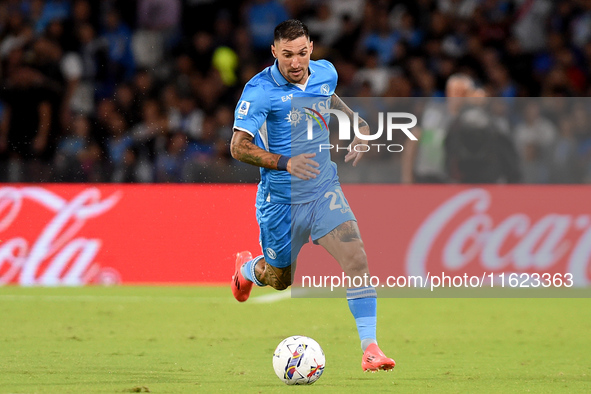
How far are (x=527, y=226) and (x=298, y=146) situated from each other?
18.8 feet

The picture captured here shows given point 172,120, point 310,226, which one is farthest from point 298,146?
point 172,120

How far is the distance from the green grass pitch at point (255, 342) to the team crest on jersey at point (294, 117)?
1.74m

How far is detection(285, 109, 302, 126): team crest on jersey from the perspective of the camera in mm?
6984

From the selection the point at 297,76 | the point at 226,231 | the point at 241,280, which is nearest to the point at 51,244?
the point at 226,231

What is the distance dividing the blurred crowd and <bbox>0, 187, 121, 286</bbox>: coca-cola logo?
261 millimetres

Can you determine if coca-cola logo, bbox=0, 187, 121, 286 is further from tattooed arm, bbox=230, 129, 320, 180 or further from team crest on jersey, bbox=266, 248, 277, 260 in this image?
tattooed arm, bbox=230, 129, 320, 180

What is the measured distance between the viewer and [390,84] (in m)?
14.2

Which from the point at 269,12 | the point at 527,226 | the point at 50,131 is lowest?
the point at 527,226

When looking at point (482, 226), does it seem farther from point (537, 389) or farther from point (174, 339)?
point (537, 389)

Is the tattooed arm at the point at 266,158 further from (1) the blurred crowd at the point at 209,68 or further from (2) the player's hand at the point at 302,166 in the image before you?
(1) the blurred crowd at the point at 209,68

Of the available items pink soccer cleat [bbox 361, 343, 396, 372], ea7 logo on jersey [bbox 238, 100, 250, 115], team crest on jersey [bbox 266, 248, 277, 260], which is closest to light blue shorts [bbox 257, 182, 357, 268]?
team crest on jersey [bbox 266, 248, 277, 260]

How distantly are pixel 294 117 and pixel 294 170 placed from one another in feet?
2.11

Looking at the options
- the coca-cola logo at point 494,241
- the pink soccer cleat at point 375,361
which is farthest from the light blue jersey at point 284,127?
the coca-cola logo at point 494,241

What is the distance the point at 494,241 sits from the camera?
11.9 m
